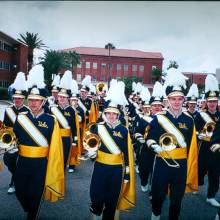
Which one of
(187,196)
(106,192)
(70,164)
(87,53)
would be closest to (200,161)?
(187,196)

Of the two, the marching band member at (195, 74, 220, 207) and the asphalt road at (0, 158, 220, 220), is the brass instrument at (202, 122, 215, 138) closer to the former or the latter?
the marching band member at (195, 74, 220, 207)

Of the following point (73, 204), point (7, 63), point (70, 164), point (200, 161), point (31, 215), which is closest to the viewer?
point (31, 215)

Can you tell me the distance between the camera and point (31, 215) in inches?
177

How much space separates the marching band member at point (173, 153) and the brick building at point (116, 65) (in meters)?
72.6

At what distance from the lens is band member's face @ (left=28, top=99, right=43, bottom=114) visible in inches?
189

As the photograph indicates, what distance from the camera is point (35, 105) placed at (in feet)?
15.9

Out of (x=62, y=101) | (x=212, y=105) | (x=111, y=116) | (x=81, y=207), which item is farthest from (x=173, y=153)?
(x=62, y=101)

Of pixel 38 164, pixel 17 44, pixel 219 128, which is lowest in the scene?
pixel 38 164

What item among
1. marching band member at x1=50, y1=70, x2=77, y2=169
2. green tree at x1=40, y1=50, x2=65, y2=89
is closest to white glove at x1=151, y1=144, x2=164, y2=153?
marching band member at x1=50, y1=70, x2=77, y2=169

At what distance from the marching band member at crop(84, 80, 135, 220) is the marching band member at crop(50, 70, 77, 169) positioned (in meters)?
2.60

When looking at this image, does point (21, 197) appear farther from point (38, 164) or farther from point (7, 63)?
point (7, 63)

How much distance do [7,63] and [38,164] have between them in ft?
145

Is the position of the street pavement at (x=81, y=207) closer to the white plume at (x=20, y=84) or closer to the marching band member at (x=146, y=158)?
the marching band member at (x=146, y=158)

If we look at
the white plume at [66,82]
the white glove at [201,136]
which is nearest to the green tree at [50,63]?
the white plume at [66,82]
